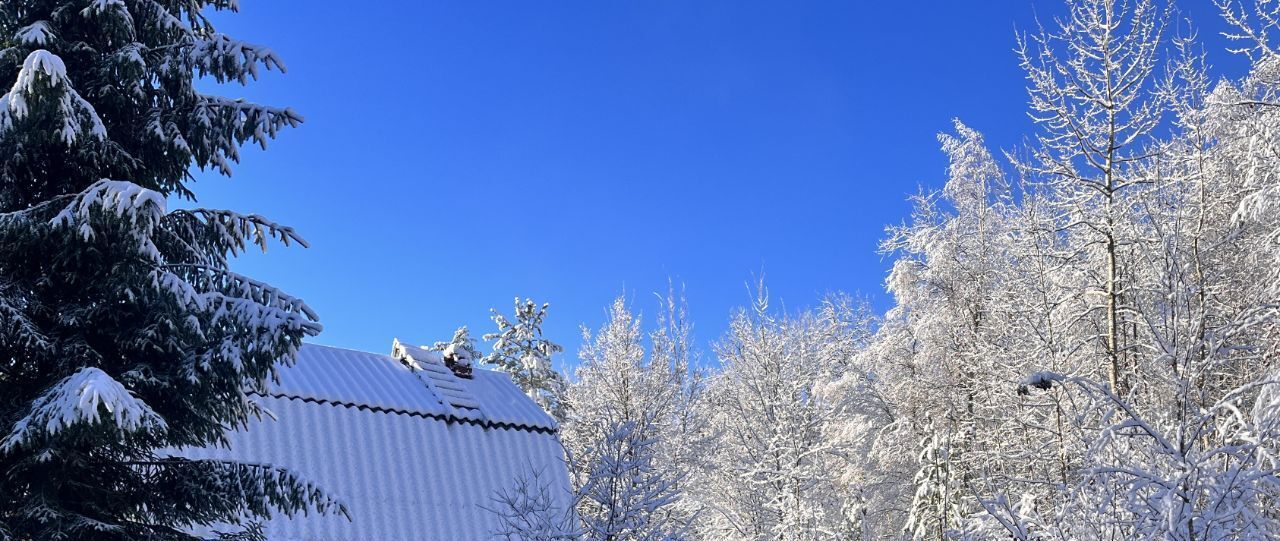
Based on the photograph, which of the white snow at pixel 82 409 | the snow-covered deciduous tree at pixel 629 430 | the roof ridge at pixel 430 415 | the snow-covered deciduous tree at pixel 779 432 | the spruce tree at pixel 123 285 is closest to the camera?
the white snow at pixel 82 409

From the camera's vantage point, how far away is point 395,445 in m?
10.4

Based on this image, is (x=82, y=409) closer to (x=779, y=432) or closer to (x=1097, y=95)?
(x=1097, y=95)

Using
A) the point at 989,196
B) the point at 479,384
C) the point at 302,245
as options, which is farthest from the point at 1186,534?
the point at 989,196

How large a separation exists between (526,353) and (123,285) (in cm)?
2684

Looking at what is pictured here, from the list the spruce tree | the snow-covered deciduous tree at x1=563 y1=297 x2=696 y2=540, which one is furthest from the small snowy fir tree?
the spruce tree

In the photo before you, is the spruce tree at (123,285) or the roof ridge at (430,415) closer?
the spruce tree at (123,285)

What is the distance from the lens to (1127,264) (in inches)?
367

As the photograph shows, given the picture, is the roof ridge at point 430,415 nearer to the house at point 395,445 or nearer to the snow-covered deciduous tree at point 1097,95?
the house at point 395,445

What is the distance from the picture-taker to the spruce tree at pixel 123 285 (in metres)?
5.14

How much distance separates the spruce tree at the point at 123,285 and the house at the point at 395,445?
109 inches

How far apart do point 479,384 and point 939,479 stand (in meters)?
6.21

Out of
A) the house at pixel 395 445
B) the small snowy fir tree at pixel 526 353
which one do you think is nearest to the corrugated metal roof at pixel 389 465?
the house at pixel 395 445

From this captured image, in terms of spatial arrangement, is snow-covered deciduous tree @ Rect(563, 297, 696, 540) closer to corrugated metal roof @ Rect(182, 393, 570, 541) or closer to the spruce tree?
corrugated metal roof @ Rect(182, 393, 570, 541)

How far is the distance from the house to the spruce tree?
276cm
